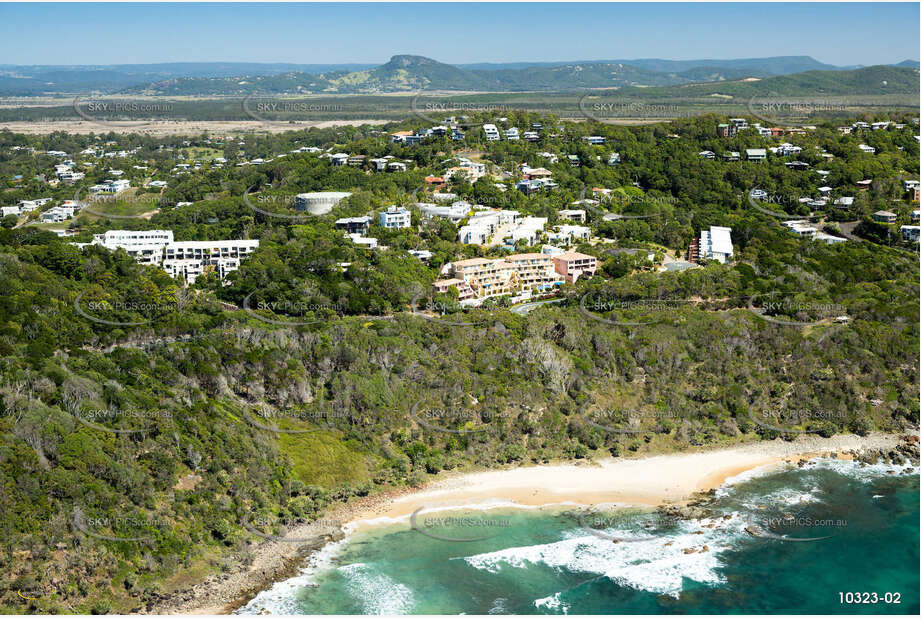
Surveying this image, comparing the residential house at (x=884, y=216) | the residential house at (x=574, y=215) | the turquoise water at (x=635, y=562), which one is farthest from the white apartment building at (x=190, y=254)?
the residential house at (x=884, y=216)

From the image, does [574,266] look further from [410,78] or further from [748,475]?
[410,78]

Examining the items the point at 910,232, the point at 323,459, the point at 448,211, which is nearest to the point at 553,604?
the point at 323,459

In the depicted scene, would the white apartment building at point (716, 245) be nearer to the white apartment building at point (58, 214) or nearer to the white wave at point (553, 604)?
the white wave at point (553, 604)

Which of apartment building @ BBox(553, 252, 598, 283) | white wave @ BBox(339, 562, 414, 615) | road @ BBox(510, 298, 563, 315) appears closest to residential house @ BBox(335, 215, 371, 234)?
apartment building @ BBox(553, 252, 598, 283)

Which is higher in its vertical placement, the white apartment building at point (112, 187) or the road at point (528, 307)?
the white apartment building at point (112, 187)

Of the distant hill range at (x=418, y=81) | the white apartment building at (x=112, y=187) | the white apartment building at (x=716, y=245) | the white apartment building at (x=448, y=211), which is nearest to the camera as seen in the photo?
the white apartment building at (x=716, y=245)

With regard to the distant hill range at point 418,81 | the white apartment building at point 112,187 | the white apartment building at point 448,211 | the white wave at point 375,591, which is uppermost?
the distant hill range at point 418,81

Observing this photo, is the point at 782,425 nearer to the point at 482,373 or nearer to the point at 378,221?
the point at 482,373
